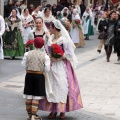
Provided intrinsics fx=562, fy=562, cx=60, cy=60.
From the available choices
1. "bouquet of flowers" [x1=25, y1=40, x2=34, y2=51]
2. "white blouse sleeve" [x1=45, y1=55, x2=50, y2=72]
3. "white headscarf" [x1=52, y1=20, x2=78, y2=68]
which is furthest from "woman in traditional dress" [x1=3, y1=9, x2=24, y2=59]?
"white blouse sleeve" [x1=45, y1=55, x2=50, y2=72]

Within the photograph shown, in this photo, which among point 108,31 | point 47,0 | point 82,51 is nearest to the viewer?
point 108,31

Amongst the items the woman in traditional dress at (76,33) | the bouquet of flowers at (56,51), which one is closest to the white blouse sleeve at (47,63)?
the bouquet of flowers at (56,51)

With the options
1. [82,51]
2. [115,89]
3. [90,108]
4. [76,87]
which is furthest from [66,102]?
[82,51]

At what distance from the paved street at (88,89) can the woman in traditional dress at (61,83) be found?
0.37 meters

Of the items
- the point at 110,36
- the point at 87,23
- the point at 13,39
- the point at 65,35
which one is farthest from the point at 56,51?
the point at 87,23

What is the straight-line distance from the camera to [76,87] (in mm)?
9070

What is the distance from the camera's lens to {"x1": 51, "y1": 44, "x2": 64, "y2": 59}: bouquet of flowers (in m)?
8.88

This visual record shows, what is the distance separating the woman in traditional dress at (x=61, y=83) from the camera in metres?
8.83

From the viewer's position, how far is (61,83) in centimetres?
887

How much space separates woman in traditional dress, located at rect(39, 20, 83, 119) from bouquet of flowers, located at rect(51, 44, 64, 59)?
7cm

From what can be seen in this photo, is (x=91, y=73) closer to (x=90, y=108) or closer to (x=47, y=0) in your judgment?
(x=90, y=108)

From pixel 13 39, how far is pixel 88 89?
20.2ft

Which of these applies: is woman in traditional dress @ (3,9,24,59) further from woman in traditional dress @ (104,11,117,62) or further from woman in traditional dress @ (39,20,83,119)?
woman in traditional dress @ (39,20,83,119)

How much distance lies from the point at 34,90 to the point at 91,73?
6.67 metres
